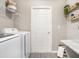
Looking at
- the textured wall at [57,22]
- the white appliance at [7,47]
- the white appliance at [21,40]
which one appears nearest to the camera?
the white appliance at [7,47]

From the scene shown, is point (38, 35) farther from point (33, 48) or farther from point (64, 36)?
point (64, 36)

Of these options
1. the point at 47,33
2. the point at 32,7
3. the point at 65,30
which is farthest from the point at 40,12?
the point at 65,30

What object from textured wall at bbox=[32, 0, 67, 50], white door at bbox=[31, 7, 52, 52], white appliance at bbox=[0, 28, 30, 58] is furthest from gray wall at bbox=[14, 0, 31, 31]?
white appliance at bbox=[0, 28, 30, 58]

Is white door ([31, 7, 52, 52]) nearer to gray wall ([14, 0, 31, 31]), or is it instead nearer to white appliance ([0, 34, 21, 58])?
gray wall ([14, 0, 31, 31])

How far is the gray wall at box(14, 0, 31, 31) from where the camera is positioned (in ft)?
18.9

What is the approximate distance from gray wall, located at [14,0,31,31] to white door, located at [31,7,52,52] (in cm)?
19

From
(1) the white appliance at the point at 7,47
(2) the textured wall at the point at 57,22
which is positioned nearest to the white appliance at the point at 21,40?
(1) the white appliance at the point at 7,47

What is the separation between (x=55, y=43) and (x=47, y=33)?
0.59 meters

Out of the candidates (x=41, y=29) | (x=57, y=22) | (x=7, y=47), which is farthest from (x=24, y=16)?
(x=7, y=47)

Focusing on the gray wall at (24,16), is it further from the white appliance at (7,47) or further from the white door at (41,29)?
the white appliance at (7,47)

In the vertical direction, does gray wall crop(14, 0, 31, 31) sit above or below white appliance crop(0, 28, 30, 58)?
above

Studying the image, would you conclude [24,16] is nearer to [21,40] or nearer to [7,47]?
[21,40]

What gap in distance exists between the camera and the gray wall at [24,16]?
18.9 feet

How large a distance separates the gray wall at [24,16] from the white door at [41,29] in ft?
0.62
